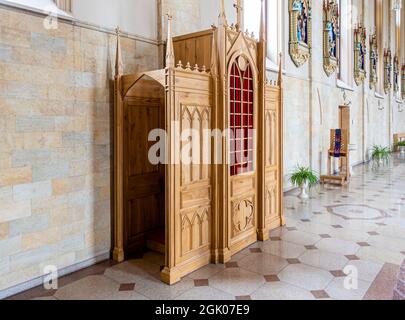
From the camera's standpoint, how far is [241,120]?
4.22 m

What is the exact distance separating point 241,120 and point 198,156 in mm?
898

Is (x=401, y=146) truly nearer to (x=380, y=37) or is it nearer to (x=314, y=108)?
(x=380, y=37)

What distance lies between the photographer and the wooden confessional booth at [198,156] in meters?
3.42

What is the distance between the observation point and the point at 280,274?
139 inches

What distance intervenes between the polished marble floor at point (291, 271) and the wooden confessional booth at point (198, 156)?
0.23 meters

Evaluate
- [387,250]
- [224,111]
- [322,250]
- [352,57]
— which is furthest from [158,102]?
[352,57]

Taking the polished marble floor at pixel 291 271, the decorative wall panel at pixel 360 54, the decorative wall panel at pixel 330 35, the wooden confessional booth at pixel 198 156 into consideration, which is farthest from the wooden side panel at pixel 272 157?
the decorative wall panel at pixel 360 54

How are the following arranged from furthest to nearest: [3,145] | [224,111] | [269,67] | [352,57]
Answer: [352,57] < [269,67] < [224,111] < [3,145]

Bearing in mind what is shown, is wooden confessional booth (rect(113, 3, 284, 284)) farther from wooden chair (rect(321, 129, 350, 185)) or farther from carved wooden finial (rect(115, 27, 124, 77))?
wooden chair (rect(321, 129, 350, 185))

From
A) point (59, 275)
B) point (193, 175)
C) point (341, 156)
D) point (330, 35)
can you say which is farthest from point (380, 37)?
point (59, 275)

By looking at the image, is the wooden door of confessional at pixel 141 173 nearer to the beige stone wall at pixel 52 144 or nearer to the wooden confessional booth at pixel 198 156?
the wooden confessional booth at pixel 198 156

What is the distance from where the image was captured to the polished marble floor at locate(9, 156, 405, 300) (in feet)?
10.3
